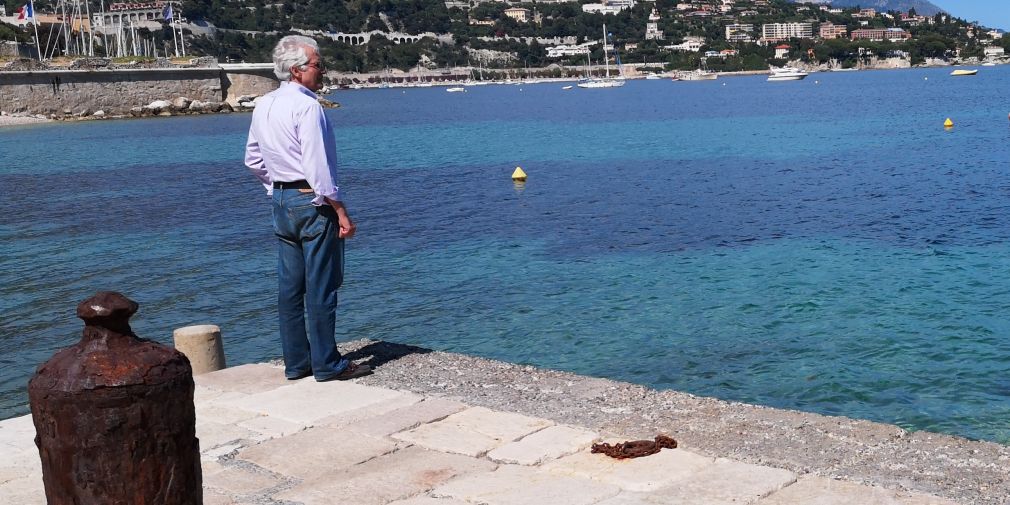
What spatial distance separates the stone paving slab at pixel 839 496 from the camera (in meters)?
4.86

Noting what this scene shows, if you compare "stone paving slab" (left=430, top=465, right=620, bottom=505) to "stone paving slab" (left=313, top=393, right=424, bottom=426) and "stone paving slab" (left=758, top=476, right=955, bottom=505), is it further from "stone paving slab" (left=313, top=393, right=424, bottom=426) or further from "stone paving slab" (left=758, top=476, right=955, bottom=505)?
"stone paving slab" (left=313, top=393, right=424, bottom=426)

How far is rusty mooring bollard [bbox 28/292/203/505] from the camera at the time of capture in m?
2.74

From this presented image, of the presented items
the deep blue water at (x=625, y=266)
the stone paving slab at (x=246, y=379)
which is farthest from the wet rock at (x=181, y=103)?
the stone paving slab at (x=246, y=379)

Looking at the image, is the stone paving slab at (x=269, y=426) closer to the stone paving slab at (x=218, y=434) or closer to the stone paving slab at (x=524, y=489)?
the stone paving slab at (x=218, y=434)

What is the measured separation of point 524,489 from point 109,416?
9.09ft

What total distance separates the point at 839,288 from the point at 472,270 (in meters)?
5.42

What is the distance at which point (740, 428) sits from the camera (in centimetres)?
611

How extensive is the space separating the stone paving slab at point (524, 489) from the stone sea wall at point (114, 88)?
76.2 meters

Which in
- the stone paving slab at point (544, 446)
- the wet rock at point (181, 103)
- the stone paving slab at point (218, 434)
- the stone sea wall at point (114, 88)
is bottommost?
the stone paving slab at point (544, 446)

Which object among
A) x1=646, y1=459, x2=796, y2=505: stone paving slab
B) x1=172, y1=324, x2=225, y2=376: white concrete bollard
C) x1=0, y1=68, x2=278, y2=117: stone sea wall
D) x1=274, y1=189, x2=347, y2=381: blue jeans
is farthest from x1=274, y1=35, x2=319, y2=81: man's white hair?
x1=0, y1=68, x2=278, y2=117: stone sea wall

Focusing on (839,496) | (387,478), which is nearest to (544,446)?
(387,478)

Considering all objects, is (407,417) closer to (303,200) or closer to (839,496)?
(303,200)

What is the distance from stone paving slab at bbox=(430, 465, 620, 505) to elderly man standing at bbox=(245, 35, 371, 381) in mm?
2302

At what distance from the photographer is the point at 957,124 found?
51.3 meters
